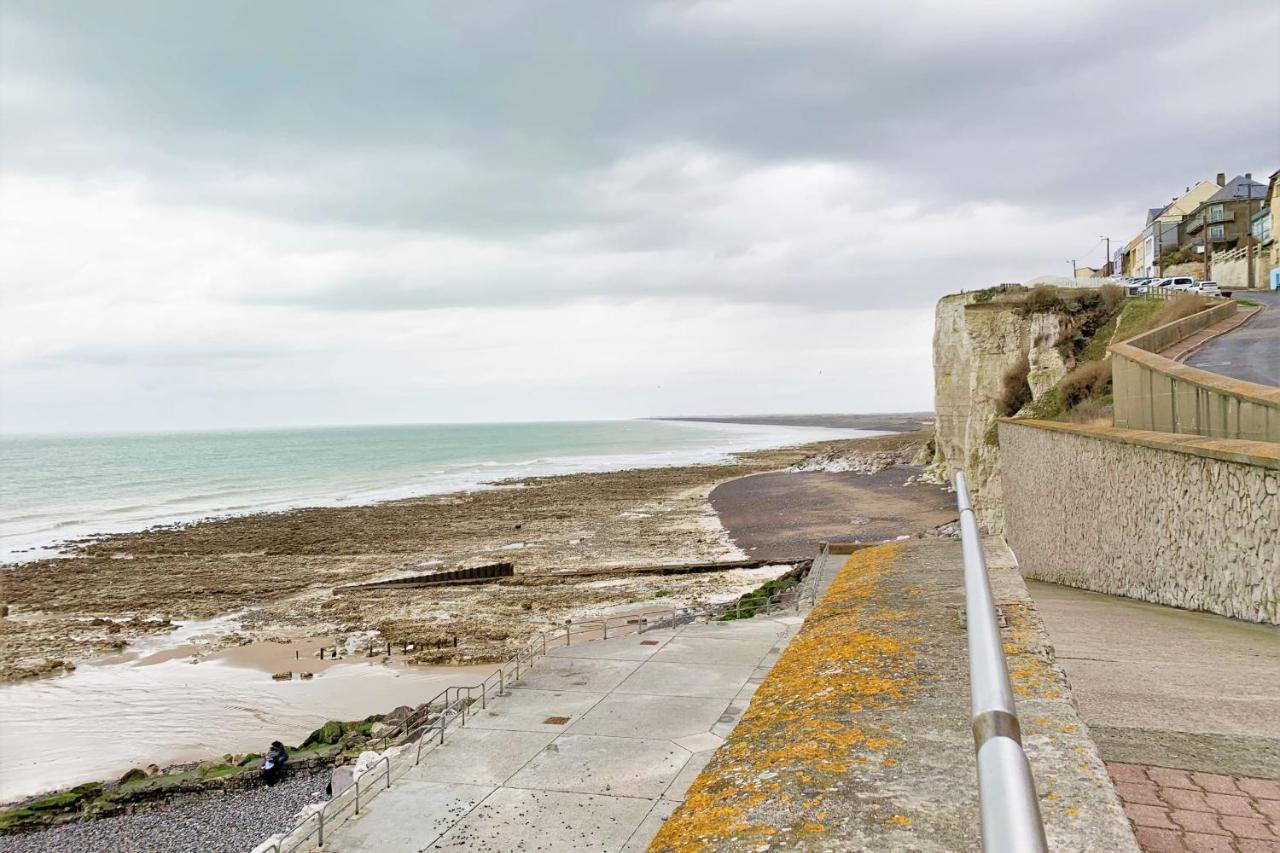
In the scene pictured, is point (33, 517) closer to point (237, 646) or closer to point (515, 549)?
point (515, 549)

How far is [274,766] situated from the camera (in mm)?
13734

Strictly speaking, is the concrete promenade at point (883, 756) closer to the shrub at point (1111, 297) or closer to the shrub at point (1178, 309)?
the shrub at point (1178, 309)

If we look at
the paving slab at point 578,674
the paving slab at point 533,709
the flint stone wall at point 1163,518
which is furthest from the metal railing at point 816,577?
the paving slab at point 533,709

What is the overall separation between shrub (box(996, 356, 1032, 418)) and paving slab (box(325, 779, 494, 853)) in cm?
3331

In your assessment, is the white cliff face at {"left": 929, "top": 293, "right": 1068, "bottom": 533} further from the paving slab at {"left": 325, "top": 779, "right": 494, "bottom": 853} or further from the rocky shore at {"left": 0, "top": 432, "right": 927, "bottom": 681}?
the paving slab at {"left": 325, "top": 779, "right": 494, "bottom": 853}

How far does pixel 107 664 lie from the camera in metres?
22.2

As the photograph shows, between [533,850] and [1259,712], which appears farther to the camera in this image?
[533,850]

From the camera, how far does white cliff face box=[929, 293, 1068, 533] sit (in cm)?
3422

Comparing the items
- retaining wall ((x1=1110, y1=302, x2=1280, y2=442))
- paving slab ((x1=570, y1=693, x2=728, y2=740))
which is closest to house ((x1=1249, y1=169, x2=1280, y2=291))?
retaining wall ((x1=1110, y1=302, x2=1280, y2=442))

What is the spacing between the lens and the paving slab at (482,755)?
32.2 ft

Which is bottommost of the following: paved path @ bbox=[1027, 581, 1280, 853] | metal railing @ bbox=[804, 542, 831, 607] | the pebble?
the pebble

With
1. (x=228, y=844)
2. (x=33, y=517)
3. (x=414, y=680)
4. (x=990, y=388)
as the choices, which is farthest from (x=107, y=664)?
(x=33, y=517)

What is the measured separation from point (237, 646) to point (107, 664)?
3.14 m

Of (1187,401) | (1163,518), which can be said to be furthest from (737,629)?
(1187,401)
